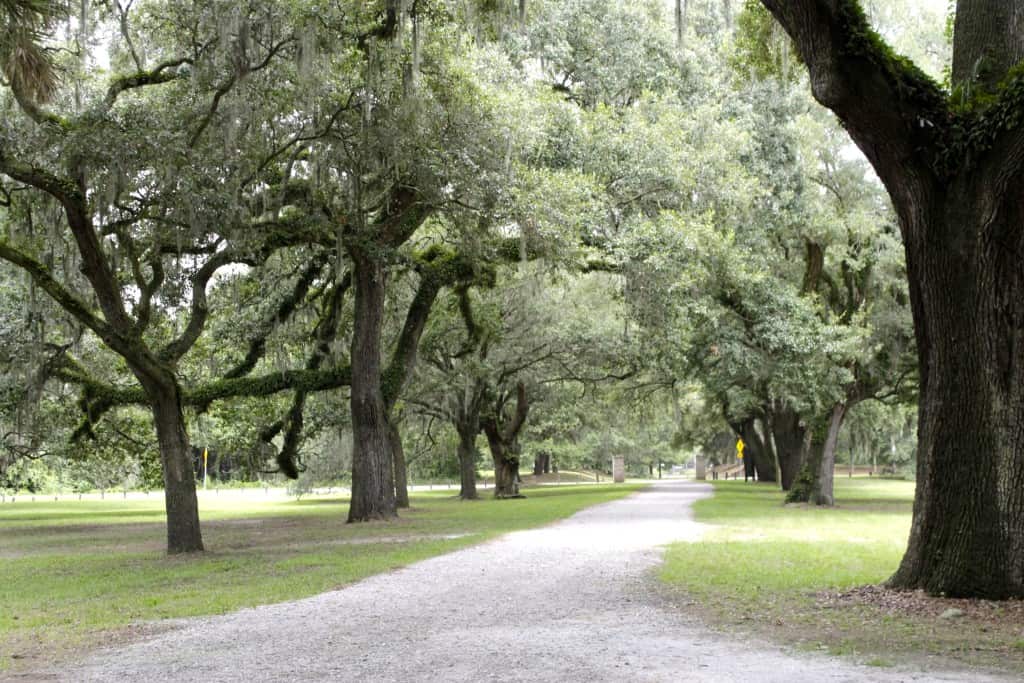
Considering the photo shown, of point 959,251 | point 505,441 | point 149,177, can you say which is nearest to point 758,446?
point 505,441

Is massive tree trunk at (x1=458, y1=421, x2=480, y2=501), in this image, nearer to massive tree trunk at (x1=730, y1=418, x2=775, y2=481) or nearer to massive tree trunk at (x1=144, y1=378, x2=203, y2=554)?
massive tree trunk at (x1=730, y1=418, x2=775, y2=481)

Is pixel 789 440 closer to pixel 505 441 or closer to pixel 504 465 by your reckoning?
pixel 505 441

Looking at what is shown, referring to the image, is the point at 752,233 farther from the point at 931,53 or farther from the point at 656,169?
the point at 931,53

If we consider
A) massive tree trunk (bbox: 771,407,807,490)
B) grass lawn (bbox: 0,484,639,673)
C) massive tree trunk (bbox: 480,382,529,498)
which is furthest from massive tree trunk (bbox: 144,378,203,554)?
massive tree trunk (bbox: 771,407,807,490)

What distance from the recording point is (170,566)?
1306 cm

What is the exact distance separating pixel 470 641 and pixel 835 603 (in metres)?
3.74

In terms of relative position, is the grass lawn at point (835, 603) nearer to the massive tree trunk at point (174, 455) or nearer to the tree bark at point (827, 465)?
the massive tree trunk at point (174, 455)

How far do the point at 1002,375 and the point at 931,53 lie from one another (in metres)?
16.9

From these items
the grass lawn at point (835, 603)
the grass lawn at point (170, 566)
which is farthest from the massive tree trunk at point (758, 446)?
the grass lawn at point (835, 603)

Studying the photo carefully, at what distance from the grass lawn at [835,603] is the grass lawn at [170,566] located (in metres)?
4.13

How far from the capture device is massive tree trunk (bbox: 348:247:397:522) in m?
20.5

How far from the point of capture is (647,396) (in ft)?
117

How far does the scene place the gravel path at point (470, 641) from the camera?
5660 mm

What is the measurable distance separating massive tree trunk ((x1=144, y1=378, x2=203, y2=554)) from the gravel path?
5.13 metres
